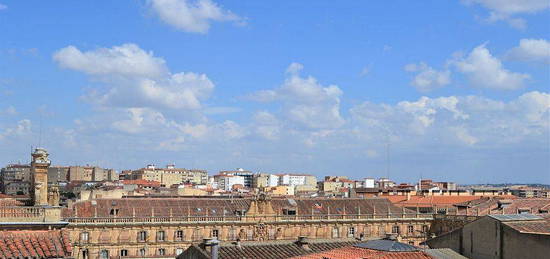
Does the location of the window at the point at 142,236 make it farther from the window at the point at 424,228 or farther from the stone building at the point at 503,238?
the stone building at the point at 503,238

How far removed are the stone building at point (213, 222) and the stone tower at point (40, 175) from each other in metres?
20.9

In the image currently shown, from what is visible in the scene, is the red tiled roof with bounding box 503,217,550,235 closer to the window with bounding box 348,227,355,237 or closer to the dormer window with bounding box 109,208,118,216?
the window with bounding box 348,227,355,237

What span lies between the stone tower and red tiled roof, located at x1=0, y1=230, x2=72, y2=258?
1044 cm

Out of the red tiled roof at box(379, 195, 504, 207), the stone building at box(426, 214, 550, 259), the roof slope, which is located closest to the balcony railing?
the roof slope

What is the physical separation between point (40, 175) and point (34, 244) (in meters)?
15.7

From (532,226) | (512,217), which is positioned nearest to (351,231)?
(512,217)

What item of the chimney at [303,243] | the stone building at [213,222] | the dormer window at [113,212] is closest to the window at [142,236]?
the stone building at [213,222]

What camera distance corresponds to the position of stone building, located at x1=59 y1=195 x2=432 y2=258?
68.8m

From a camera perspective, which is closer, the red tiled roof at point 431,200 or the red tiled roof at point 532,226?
the red tiled roof at point 532,226

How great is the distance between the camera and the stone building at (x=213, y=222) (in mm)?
68750

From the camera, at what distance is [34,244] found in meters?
30.3

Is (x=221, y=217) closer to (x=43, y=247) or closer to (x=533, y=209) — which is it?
(x=533, y=209)

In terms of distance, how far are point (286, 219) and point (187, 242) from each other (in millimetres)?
11864

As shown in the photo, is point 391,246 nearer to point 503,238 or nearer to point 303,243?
point 503,238
